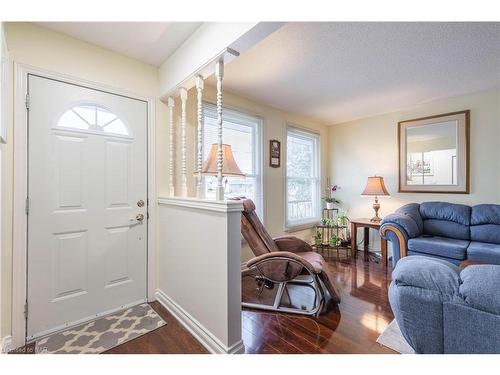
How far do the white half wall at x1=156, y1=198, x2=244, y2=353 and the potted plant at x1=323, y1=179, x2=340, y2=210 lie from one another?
3.08 metres

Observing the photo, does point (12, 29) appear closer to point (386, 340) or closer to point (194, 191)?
point (194, 191)

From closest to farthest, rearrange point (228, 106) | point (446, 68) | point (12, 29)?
1. point (12, 29)
2. point (446, 68)
3. point (228, 106)

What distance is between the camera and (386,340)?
170cm

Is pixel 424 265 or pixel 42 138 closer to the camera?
pixel 424 265

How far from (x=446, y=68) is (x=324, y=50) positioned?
144cm

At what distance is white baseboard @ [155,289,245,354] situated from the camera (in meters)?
1.56

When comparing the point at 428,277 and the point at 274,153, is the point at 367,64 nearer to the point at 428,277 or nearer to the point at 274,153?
the point at 274,153

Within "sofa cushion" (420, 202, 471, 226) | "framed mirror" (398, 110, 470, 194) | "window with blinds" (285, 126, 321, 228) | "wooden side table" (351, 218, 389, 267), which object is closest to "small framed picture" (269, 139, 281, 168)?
"window with blinds" (285, 126, 321, 228)

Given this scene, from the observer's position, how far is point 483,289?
0.95 meters

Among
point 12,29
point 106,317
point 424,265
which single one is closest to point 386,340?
point 424,265

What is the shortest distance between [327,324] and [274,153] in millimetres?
2403

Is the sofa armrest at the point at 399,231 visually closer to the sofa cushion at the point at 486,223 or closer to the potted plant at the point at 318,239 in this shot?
the sofa cushion at the point at 486,223

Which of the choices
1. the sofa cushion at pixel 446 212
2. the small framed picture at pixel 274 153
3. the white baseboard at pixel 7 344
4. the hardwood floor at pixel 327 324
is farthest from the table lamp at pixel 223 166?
the sofa cushion at pixel 446 212
